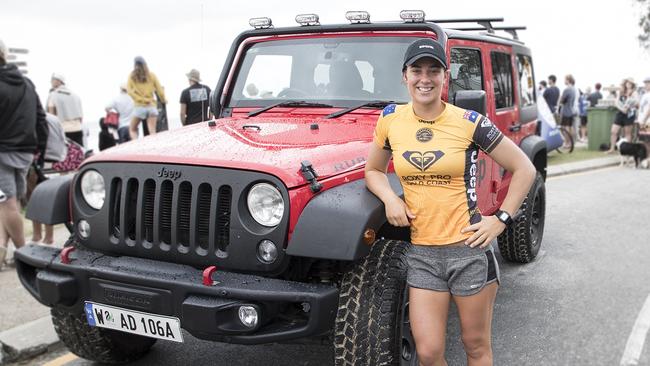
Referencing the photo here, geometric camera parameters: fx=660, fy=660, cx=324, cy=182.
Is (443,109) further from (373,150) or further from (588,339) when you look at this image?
(588,339)

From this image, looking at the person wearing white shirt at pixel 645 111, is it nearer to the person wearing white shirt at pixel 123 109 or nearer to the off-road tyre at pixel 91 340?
the person wearing white shirt at pixel 123 109

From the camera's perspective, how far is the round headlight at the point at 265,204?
3061 millimetres

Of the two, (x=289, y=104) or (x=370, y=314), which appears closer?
(x=370, y=314)

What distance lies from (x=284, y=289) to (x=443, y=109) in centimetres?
107

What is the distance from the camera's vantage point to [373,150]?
3.13 meters

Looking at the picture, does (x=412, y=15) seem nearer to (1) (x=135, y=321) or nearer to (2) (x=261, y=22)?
(2) (x=261, y=22)

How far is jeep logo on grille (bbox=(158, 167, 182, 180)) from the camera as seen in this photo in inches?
127

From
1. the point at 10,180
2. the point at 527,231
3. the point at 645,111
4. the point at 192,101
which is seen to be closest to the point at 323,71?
the point at 527,231

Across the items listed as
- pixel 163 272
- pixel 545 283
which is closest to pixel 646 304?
pixel 545 283

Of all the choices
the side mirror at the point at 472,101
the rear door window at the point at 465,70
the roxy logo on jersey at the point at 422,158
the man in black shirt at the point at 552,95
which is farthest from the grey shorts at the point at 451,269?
the man in black shirt at the point at 552,95

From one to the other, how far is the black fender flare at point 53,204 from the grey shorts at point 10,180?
84.2 inches

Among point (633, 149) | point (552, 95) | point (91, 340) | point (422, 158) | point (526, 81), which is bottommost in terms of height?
point (633, 149)

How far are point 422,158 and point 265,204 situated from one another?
2.51ft

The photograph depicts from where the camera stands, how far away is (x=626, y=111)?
53.4ft
